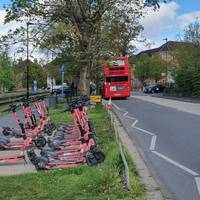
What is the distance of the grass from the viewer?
719 cm

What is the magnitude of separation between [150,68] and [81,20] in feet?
263

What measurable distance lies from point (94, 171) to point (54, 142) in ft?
11.3

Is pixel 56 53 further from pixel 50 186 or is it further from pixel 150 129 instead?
pixel 50 186

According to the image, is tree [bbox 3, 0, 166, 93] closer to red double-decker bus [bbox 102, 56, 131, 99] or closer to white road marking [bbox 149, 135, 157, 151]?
white road marking [bbox 149, 135, 157, 151]

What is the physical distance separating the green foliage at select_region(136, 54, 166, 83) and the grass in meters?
95.7

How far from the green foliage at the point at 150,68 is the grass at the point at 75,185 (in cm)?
9569

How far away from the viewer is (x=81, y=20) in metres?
27.4

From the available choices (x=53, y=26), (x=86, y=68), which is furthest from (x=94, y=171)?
(x=86, y=68)

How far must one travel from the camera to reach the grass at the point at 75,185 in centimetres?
719

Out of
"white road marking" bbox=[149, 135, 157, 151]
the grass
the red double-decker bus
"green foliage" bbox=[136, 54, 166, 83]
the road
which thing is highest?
"green foliage" bbox=[136, 54, 166, 83]

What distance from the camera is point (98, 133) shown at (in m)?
15.5

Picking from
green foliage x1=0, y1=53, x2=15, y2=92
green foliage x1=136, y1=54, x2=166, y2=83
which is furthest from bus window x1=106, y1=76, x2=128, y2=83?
green foliage x1=136, y1=54, x2=166, y2=83

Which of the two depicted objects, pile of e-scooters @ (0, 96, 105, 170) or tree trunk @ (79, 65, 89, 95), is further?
tree trunk @ (79, 65, 89, 95)

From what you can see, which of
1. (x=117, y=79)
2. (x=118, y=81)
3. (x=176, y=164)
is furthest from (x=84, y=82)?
(x=118, y=81)
